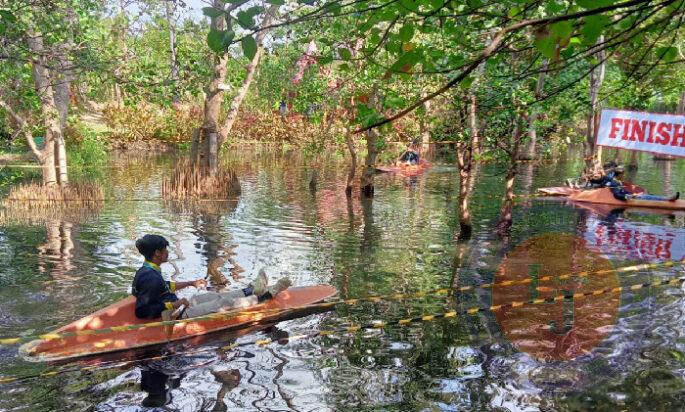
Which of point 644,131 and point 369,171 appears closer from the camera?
point 644,131

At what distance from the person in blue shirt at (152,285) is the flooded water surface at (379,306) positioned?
0.56m

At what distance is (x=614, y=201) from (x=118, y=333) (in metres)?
17.0

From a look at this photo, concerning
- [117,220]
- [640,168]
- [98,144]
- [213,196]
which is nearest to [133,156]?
[98,144]

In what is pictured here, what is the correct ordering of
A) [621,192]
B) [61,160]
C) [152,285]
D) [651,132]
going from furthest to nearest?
[61,160] → [621,192] → [651,132] → [152,285]

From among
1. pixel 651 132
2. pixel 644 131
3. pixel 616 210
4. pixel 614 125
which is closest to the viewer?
pixel 651 132

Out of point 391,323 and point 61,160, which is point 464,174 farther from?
point 61,160

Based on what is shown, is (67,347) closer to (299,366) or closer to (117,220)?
(299,366)

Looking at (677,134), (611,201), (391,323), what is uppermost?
(677,134)

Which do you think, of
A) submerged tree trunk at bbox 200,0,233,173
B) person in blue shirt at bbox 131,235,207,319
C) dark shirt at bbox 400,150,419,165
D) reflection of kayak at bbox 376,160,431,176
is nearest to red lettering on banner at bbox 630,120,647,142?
person in blue shirt at bbox 131,235,207,319

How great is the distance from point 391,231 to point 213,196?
761 centimetres

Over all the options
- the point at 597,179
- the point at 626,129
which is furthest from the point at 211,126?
the point at 626,129

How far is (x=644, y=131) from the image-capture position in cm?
1443

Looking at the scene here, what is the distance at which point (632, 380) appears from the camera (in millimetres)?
7551

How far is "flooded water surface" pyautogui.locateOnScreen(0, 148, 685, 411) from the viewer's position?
7336 mm
